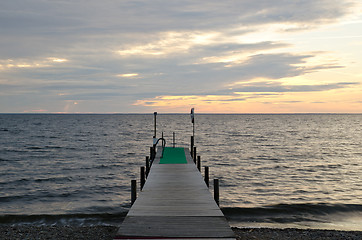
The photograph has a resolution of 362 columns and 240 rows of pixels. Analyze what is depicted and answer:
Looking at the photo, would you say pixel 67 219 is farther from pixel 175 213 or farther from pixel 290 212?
pixel 290 212

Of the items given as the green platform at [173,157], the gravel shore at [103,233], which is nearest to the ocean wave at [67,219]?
the gravel shore at [103,233]

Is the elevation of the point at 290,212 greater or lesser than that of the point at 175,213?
lesser

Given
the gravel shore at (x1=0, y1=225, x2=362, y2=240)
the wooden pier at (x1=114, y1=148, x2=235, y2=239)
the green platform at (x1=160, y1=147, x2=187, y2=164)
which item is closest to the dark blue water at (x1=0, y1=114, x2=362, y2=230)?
the gravel shore at (x1=0, y1=225, x2=362, y2=240)

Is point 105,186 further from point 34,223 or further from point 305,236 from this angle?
point 305,236

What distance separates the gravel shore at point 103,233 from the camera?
10.8 metres

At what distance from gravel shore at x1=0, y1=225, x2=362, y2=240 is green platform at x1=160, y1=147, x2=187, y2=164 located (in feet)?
18.6

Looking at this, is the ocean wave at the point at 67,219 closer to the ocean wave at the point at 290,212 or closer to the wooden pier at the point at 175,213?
the wooden pier at the point at 175,213

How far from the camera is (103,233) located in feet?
37.0

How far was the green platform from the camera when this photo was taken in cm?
1697

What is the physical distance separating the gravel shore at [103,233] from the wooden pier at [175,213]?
2.42 metres

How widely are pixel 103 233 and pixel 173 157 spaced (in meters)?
7.76

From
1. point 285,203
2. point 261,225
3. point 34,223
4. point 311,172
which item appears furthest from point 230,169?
point 34,223

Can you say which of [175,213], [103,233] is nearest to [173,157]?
[103,233]

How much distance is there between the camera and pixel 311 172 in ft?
81.6
